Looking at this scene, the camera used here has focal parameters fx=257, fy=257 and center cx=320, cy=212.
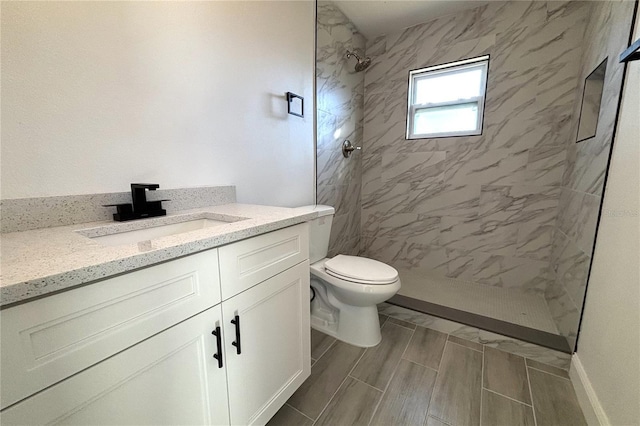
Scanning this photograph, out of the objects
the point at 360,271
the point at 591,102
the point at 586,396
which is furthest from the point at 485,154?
the point at 586,396

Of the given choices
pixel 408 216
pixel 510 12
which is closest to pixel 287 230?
pixel 408 216

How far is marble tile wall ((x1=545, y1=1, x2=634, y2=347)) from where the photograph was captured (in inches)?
49.5

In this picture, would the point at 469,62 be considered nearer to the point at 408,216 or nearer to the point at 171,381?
the point at 408,216

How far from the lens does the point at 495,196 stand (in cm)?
223

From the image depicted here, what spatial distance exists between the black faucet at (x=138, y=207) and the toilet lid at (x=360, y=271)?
3.27 feet

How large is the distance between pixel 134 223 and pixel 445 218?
2.40 m

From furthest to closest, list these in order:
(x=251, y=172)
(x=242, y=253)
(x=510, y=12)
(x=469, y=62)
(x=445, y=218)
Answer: (x=445, y=218) < (x=469, y=62) < (x=510, y=12) < (x=251, y=172) < (x=242, y=253)

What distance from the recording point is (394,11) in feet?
7.01

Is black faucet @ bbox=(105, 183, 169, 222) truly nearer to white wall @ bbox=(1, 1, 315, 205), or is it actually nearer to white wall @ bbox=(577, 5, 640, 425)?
white wall @ bbox=(1, 1, 315, 205)

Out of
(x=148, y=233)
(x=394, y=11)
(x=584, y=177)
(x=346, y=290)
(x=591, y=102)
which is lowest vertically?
(x=346, y=290)

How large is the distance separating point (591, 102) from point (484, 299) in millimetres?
1494

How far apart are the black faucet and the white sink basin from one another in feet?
0.19

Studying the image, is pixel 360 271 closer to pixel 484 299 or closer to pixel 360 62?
pixel 484 299

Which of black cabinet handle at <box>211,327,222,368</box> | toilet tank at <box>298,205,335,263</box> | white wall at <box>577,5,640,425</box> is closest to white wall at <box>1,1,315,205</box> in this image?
toilet tank at <box>298,205,335,263</box>
